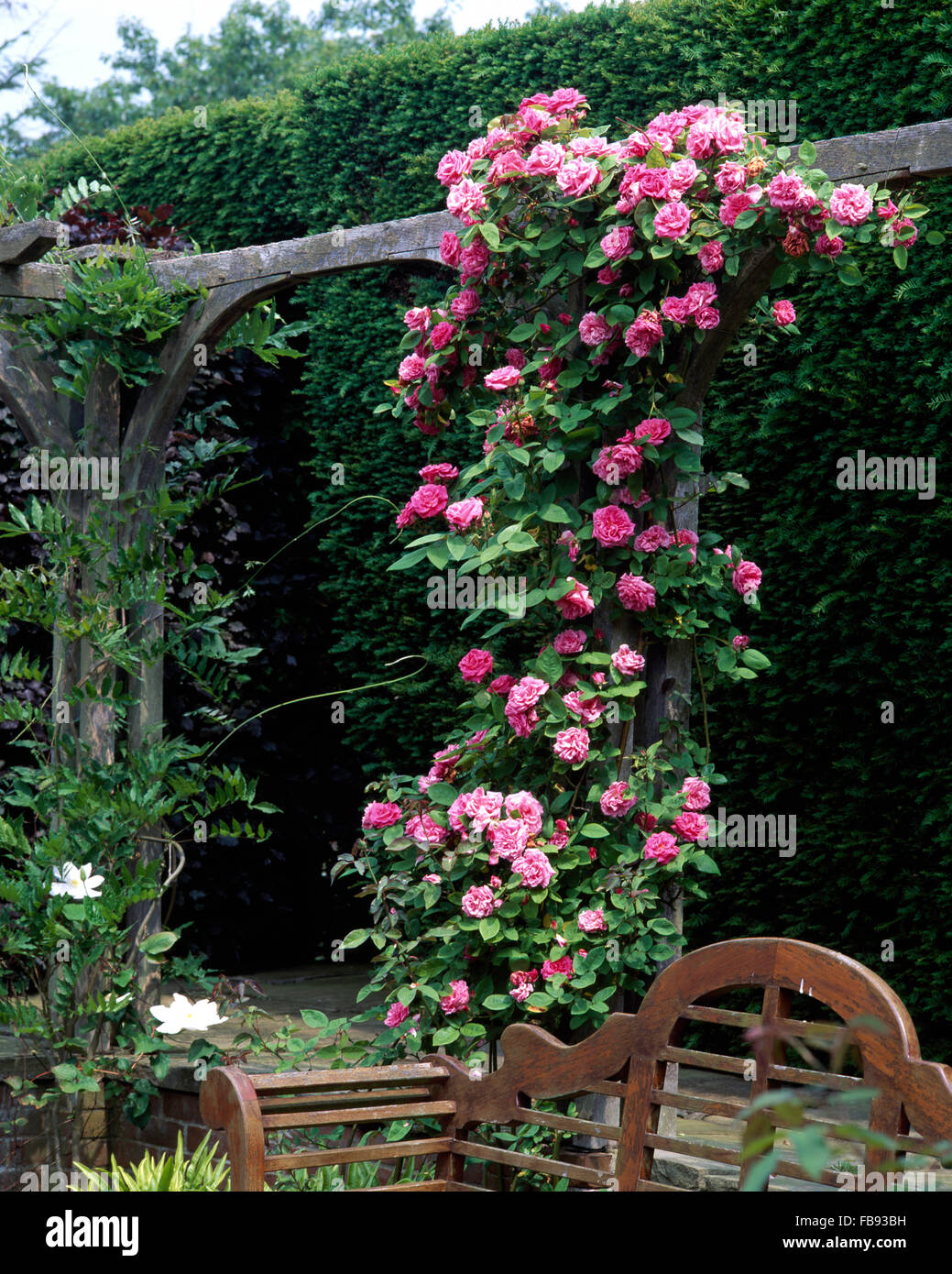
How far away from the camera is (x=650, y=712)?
11.0ft

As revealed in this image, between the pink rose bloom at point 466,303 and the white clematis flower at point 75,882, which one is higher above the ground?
the pink rose bloom at point 466,303

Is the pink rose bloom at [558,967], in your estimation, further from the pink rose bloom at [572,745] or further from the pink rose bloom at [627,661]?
the pink rose bloom at [627,661]

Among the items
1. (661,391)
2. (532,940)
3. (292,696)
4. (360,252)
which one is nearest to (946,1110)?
(532,940)

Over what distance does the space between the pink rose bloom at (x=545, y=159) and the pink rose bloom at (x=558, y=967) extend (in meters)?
1.78

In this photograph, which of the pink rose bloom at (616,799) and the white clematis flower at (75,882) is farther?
the white clematis flower at (75,882)

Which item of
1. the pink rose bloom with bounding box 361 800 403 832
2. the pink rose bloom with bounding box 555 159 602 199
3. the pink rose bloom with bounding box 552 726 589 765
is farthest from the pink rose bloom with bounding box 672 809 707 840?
the pink rose bloom with bounding box 555 159 602 199

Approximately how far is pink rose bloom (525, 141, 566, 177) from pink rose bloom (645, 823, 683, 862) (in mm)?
1524

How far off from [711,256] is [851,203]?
1.01ft

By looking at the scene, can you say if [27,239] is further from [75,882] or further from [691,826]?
[691,826]

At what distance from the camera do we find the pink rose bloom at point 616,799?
10.4ft

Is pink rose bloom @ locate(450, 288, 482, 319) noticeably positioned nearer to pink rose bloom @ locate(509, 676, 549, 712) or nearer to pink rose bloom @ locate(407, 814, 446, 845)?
pink rose bloom @ locate(509, 676, 549, 712)

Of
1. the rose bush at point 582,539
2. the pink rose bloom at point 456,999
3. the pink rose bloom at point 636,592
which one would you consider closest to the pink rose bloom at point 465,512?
the rose bush at point 582,539

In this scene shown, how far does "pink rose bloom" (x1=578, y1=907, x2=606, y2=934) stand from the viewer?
3.15 meters

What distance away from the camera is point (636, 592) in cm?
319
